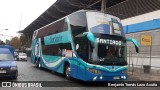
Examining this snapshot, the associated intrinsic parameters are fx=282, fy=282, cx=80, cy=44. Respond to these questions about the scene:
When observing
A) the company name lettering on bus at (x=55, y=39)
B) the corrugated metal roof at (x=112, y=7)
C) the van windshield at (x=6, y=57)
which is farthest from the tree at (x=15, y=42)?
the van windshield at (x=6, y=57)

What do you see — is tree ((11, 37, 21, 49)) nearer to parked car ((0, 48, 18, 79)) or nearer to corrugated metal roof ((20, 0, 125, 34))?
corrugated metal roof ((20, 0, 125, 34))

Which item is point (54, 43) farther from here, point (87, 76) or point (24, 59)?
point (24, 59)

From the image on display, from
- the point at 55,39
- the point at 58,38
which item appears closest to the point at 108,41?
the point at 58,38

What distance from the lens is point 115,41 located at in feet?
45.1

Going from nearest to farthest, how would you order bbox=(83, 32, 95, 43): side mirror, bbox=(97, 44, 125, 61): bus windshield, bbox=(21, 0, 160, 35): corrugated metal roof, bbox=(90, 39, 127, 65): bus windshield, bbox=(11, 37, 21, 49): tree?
bbox=(83, 32, 95, 43): side mirror
bbox=(90, 39, 127, 65): bus windshield
bbox=(97, 44, 125, 61): bus windshield
bbox=(21, 0, 160, 35): corrugated metal roof
bbox=(11, 37, 21, 49): tree

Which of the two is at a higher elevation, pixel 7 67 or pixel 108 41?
pixel 108 41

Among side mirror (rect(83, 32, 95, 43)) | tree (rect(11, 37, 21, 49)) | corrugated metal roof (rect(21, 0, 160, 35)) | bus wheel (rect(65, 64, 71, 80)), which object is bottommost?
bus wheel (rect(65, 64, 71, 80))

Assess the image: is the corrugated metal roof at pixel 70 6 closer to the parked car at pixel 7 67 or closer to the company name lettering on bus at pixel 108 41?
the parked car at pixel 7 67

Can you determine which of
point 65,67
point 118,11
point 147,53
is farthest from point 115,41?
point 118,11

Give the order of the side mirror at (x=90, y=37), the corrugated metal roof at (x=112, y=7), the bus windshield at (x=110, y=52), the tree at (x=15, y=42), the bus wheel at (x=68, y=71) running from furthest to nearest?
the tree at (x=15, y=42) → the corrugated metal roof at (x=112, y=7) → the bus wheel at (x=68, y=71) → the bus windshield at (x=110, y=52) → the side mirror at (x=90, y=37)

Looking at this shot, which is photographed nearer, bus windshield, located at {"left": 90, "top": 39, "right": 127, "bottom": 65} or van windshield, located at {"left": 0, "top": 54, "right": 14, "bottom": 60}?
bus windshield, located at {"left": 90, "top": 39, "right": 127, "bottom": 65}

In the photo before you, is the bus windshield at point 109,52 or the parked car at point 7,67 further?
the parked car at point 7,67

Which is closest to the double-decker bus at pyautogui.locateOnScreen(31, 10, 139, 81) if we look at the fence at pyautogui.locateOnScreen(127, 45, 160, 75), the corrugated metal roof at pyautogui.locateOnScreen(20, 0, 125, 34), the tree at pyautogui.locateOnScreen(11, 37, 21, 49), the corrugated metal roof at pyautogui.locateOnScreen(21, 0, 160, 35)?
the corrugated metal roof at pyautogui.locateOnScreen(21, 0, 160, 35)

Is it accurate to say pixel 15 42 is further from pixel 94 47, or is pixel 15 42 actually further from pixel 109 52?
pixel 94 47
